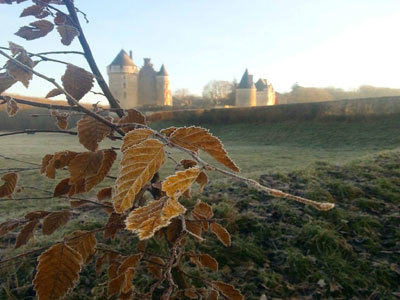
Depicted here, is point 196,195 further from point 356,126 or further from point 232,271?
point 356,126

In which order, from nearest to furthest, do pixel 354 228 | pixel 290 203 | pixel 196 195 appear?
pixel 354 228 < pixel 290 203 < pixel 196 195

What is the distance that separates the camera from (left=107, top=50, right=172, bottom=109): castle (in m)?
39.9

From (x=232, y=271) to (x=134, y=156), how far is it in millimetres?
1875

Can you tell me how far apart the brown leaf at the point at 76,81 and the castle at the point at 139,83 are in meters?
40.3

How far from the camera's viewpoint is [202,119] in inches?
982

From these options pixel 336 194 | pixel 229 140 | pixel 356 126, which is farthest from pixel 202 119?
pixel 336 194

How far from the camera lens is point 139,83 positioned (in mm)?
44406

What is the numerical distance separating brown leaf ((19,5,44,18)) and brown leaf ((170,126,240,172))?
0.73 m

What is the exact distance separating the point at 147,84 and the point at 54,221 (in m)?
45.0

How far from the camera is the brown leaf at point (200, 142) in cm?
53

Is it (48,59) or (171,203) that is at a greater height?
(48,59)

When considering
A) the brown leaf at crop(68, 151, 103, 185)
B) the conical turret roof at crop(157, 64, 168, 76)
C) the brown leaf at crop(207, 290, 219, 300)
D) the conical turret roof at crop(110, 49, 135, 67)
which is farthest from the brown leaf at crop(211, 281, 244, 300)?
the conical turret roof at crop(157, 64, 168, 76)

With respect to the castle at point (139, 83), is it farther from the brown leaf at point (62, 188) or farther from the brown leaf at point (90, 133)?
the brown leaf at point (90, 133)

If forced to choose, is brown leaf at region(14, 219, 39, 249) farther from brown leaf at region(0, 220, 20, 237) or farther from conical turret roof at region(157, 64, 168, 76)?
conical turret roof at region(157, 64, 168, 76)
